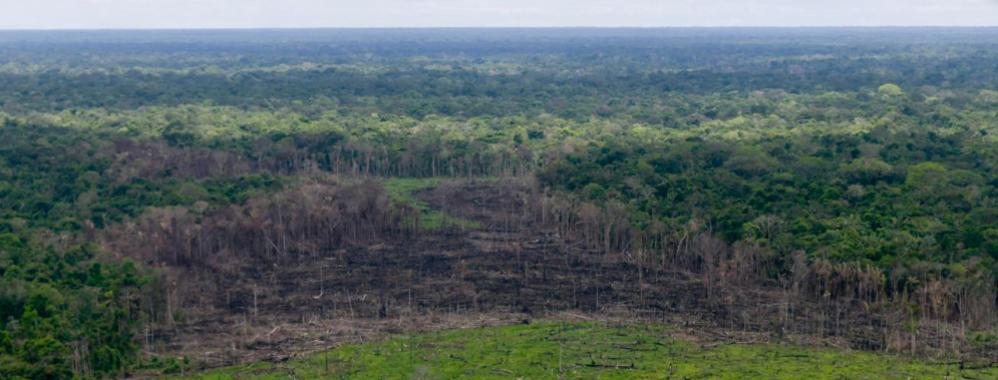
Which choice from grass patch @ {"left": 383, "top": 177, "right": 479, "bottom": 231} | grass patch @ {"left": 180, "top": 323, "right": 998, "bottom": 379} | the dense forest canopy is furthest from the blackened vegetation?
grass patch @ {"left": 180, "top": 323, "right": 998, "bottom": 379}

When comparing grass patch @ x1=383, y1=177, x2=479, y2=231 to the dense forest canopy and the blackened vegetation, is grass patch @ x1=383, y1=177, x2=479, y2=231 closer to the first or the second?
the blackened vegetation

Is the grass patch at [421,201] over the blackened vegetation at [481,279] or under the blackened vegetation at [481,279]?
under

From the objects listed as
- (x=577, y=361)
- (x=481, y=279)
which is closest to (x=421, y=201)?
(x=481, y=279)

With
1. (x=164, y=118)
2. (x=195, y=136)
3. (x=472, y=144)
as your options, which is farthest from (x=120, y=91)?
Result: (x=472, y=144)

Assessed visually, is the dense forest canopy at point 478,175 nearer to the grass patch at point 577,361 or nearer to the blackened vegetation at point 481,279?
the blackened vegetation at point 481,279

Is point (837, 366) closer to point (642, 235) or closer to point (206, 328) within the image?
point (642, 235)

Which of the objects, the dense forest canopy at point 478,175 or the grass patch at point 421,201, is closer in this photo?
the dense forest canopy at point 478,175

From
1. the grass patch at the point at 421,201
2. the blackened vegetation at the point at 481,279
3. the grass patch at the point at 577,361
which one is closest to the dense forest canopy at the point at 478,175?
the blackened vegetation at the point at 481,279
